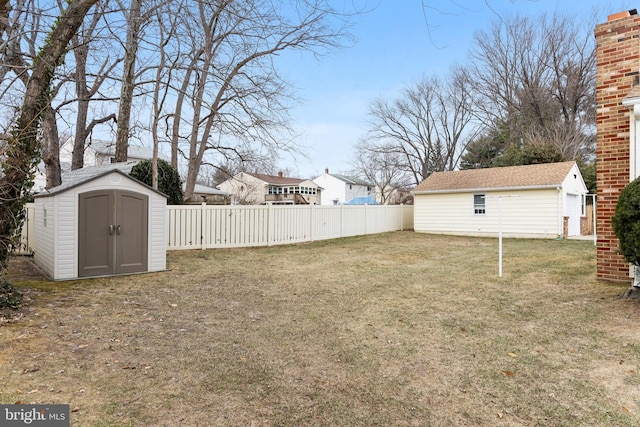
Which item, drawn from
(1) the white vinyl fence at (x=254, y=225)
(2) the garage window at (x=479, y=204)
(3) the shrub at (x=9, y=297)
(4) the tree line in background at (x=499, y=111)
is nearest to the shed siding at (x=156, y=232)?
(3) the shrub at (x=9, y=297)

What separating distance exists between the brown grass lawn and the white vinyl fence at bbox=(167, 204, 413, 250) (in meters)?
4.28

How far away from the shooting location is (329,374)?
3059mm

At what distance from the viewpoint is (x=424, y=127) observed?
1267 inches

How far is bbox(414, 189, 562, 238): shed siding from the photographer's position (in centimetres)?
1469

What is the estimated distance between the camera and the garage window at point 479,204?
16.5 metres

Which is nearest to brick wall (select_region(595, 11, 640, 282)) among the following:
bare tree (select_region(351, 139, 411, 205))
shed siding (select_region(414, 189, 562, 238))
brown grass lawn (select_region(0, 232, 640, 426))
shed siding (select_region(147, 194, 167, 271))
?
brown grass lawn (select_region(0, 232, 640, 426))

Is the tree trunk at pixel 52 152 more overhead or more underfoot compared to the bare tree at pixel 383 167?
more underfoot

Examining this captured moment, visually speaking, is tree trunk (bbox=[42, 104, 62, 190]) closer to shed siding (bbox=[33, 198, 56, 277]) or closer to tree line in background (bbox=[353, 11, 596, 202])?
shed siding (bbox=[33, 198, 56, 277])

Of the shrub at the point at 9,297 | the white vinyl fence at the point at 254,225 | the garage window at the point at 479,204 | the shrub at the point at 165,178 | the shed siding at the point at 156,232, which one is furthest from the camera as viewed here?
the garage window at the point at 479,204

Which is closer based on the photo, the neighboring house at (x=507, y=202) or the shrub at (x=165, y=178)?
the shrub at (x=165, y=178)

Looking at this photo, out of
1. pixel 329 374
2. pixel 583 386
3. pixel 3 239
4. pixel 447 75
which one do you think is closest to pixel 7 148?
pixel 3 239

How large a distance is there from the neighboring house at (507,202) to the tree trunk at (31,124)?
42.5ft

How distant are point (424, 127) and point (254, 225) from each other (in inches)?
962

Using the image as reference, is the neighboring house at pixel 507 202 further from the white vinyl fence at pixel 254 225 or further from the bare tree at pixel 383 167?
the bare tree at pixel 383 167
